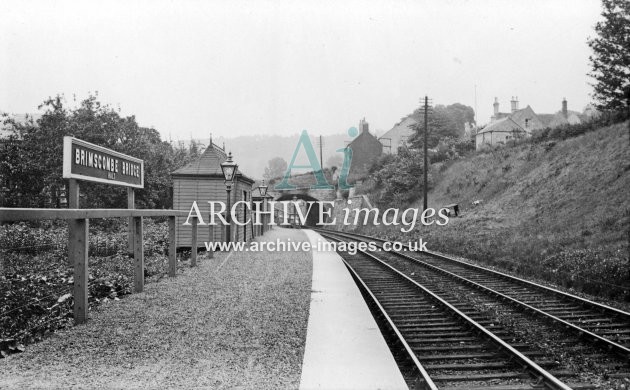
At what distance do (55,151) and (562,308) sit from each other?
26902 millimetres

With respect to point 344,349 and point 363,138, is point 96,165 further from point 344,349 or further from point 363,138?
point 363,138

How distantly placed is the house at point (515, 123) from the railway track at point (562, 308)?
28.0 metres

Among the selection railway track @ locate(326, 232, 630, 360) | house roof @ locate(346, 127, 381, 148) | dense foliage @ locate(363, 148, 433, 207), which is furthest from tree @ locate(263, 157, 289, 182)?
railway track @ locate(326, 232, 630, 360)

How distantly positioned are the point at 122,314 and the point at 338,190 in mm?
49788

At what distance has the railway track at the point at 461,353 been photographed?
4.77 m

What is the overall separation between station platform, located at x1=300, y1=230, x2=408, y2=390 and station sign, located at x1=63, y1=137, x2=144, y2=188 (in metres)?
3.47

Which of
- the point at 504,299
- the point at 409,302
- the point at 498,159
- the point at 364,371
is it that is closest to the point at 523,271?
the point at 504,299

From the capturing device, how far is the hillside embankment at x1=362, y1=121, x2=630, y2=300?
1183cm

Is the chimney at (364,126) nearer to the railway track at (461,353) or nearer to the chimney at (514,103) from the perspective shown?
the chimney at (514,103)

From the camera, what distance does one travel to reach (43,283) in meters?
9.88

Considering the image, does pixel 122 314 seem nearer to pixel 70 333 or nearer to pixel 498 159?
pixel 70 333

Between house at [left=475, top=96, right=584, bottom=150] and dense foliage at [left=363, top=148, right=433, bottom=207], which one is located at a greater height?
house at [left=475, top=96, right=584, bottom=150]

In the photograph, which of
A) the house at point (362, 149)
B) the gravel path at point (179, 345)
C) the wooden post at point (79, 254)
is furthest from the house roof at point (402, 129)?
the wooden post at point (79, 254)

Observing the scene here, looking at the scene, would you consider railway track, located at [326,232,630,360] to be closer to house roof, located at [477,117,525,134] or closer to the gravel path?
the gravel path
